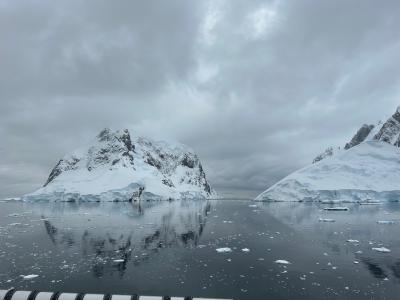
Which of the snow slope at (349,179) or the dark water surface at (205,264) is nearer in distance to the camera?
the dark water surface at (205,264)

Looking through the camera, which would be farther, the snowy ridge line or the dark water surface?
the dark water surface

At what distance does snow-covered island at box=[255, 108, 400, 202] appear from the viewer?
10669cm

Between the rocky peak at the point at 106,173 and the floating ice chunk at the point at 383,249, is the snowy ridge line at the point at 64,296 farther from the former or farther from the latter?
the rocky peak at the point at 106,173

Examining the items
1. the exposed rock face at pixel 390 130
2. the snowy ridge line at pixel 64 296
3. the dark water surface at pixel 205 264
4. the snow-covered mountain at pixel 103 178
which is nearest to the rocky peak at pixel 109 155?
the snow-covered mountain at pixel 103 178

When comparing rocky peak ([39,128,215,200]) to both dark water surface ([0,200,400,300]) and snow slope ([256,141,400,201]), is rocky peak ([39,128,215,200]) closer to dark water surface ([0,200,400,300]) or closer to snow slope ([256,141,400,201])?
snow slope ([256,141,400,201])

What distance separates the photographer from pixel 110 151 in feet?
624

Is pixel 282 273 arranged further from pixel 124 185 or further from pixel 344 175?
pixel 124 185

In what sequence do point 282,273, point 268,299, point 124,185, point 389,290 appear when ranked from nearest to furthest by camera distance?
point 268,299 → point 389,290 → point 282,273 → point 124,185

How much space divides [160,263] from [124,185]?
121126 millimetres

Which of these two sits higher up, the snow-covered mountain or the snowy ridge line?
the snow-covered mountain

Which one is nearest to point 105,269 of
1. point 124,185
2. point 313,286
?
point 313,286

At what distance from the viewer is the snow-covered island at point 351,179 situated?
350ft

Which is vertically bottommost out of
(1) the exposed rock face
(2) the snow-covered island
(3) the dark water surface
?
(3) the dark water surface

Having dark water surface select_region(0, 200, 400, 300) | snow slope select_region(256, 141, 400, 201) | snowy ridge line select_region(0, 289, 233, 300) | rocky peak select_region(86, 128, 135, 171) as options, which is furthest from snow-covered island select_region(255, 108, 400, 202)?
snowy ridge line select_region(0, 289, 233, 300)
